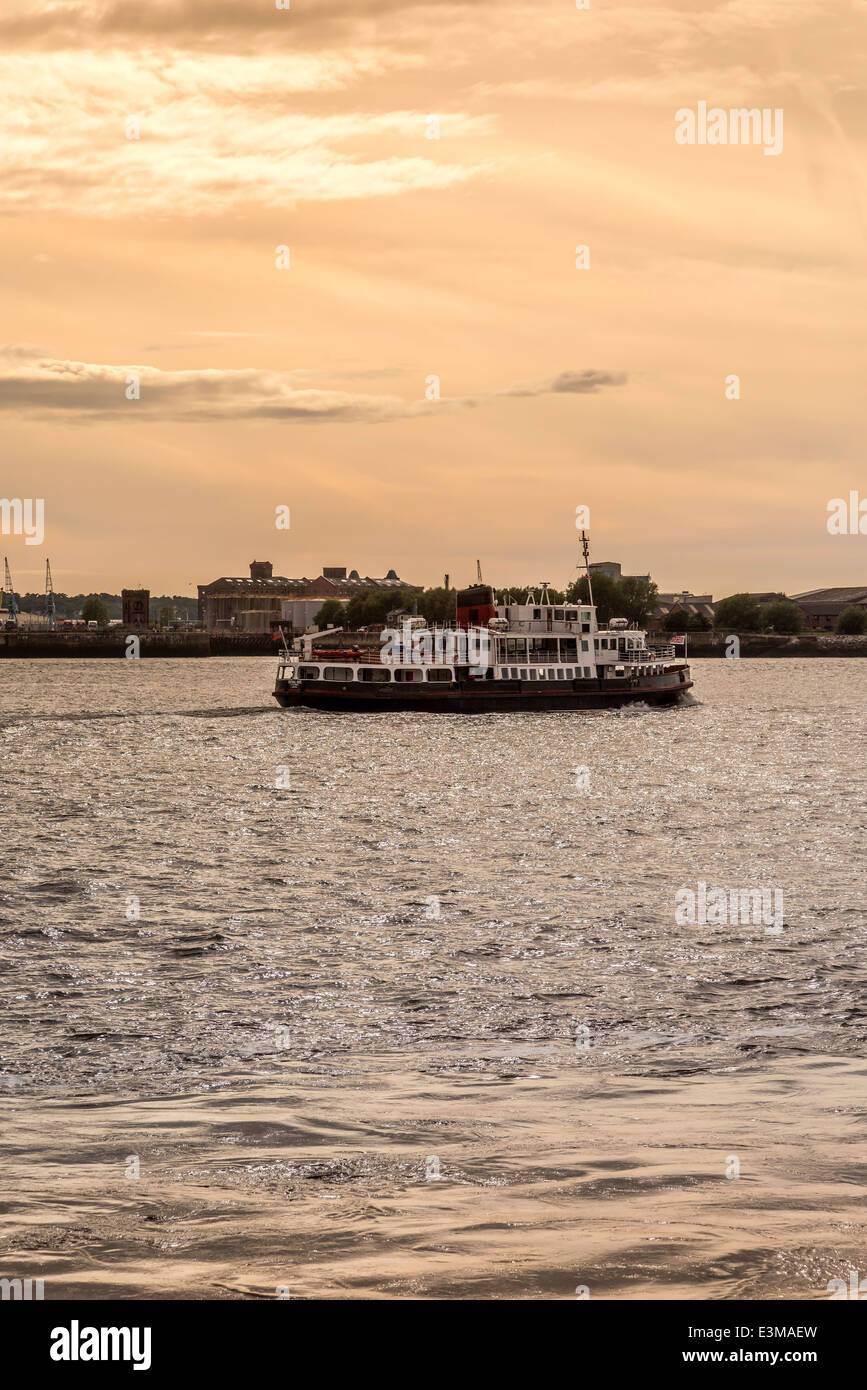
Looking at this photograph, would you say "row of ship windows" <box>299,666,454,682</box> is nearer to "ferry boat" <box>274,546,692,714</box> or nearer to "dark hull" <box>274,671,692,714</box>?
"ferry boat" <box>274,546,692,714</box>

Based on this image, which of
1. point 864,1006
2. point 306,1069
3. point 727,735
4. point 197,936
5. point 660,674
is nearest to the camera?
point 306,1069

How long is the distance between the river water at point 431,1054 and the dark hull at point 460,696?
52.2 metres

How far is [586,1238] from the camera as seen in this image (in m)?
8.57

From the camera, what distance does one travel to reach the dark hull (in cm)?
9500

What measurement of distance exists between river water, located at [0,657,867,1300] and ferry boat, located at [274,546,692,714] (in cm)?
5279

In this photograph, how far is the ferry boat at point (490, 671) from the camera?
95438mm

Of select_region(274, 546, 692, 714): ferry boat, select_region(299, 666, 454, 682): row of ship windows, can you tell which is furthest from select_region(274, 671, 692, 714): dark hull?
select_region(299, 666, 454, 682): row of ship windows

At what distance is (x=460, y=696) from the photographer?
96375 mm

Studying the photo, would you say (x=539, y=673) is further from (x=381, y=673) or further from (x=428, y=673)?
(x=381, y=673)

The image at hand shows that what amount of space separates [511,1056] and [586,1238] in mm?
6248

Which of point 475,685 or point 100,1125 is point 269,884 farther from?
point 475,685

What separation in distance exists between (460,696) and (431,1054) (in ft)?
268

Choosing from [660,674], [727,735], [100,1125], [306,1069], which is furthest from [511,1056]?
[660,674]

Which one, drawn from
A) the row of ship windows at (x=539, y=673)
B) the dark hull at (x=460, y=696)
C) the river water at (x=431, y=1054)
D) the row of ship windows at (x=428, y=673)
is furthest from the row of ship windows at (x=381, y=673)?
the river water at (x=431, y=1054)
